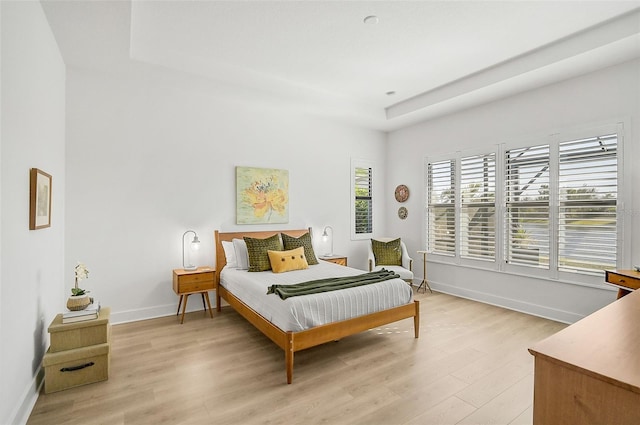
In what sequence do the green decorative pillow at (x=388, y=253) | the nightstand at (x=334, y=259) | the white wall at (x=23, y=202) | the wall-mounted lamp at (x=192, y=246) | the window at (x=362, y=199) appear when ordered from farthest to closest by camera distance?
the window at (x=362, y=199), the green decorative pillow at (x=388, y=253), the nightstand at (x=334, y=259), the wall-mounted lamp at (x=192, y=246), the white wall at (x=23, y=202)

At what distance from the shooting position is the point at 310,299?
9.64 ft

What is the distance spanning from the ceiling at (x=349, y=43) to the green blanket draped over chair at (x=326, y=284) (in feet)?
8.28

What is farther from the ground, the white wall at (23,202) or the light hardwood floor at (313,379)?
the white wall at (23,202)

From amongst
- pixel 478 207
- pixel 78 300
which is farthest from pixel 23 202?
pixel 478 207

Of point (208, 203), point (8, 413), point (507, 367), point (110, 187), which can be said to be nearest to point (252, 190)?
point (208, 203)

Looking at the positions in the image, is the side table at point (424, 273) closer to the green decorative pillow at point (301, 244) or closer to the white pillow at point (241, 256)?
the green decorative pillow at point (301, 244)

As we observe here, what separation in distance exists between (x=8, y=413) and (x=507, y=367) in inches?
145

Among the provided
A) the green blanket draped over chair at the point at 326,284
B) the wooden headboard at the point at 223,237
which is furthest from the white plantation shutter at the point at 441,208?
the wooden headboard at the point at 223,237

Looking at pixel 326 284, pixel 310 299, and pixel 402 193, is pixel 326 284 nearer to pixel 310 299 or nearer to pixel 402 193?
pixel 310 299

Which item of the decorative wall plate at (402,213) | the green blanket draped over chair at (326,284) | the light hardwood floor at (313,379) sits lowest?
the light hardwood floor at (313,379)

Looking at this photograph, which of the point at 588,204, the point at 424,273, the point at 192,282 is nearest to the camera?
the point at 588,204

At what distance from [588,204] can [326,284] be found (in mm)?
3241

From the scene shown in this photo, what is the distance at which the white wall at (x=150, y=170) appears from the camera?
3.85 meters

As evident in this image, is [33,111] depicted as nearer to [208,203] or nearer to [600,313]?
[208,203]
